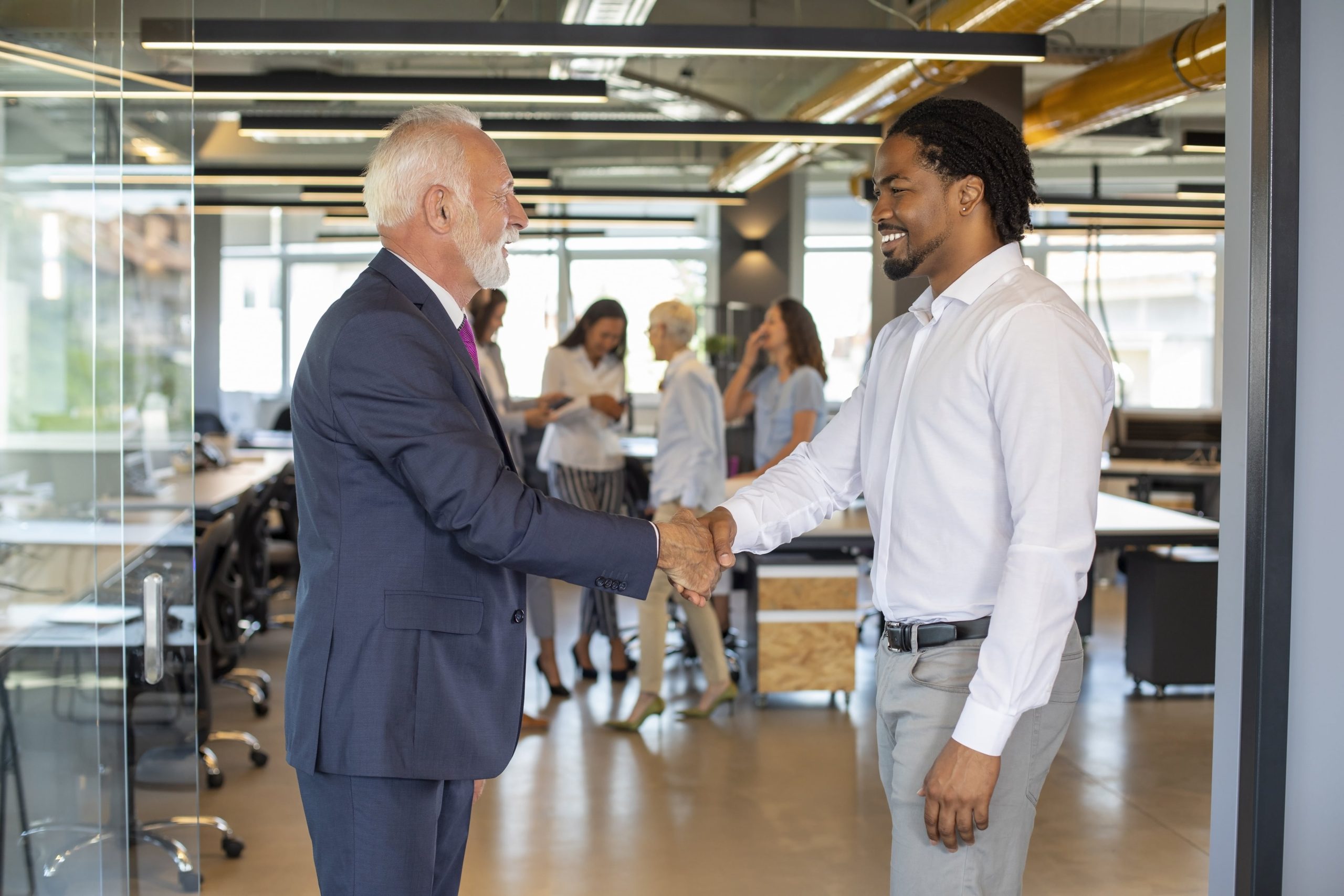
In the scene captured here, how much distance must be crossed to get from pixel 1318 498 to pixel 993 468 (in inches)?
26.6

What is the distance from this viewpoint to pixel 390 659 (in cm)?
181

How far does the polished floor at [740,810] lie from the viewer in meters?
3.65

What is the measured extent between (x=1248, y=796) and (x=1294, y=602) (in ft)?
1.11

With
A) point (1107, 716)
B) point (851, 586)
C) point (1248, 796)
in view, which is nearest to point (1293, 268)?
point (1248, 796)

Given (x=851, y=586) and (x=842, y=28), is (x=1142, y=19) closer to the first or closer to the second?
(x=842, y=28)

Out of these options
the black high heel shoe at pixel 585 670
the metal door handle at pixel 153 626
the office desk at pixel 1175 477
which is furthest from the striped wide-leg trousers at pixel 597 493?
the office desk at pixel 1175 477

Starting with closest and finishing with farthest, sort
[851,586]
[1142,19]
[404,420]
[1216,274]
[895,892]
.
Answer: [404,420] < [895,892] < [851,586] < [1142,19] < [1216,274]

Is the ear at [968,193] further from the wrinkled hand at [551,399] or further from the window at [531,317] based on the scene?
the window at [531,317]

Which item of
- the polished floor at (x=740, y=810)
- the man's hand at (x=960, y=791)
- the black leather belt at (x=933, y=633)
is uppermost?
the black leather belt at (x=933, y=633)

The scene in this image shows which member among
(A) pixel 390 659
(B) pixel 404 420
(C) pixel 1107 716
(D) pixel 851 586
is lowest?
(C) pixel 1107 716

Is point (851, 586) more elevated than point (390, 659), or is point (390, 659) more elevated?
point (390, 659)

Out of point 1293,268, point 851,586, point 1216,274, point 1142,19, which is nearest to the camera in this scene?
point 1293,268

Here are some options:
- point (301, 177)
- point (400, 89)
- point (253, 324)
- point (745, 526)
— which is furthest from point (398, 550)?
point (253, 324)

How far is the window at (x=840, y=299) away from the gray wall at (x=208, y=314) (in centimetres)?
731
